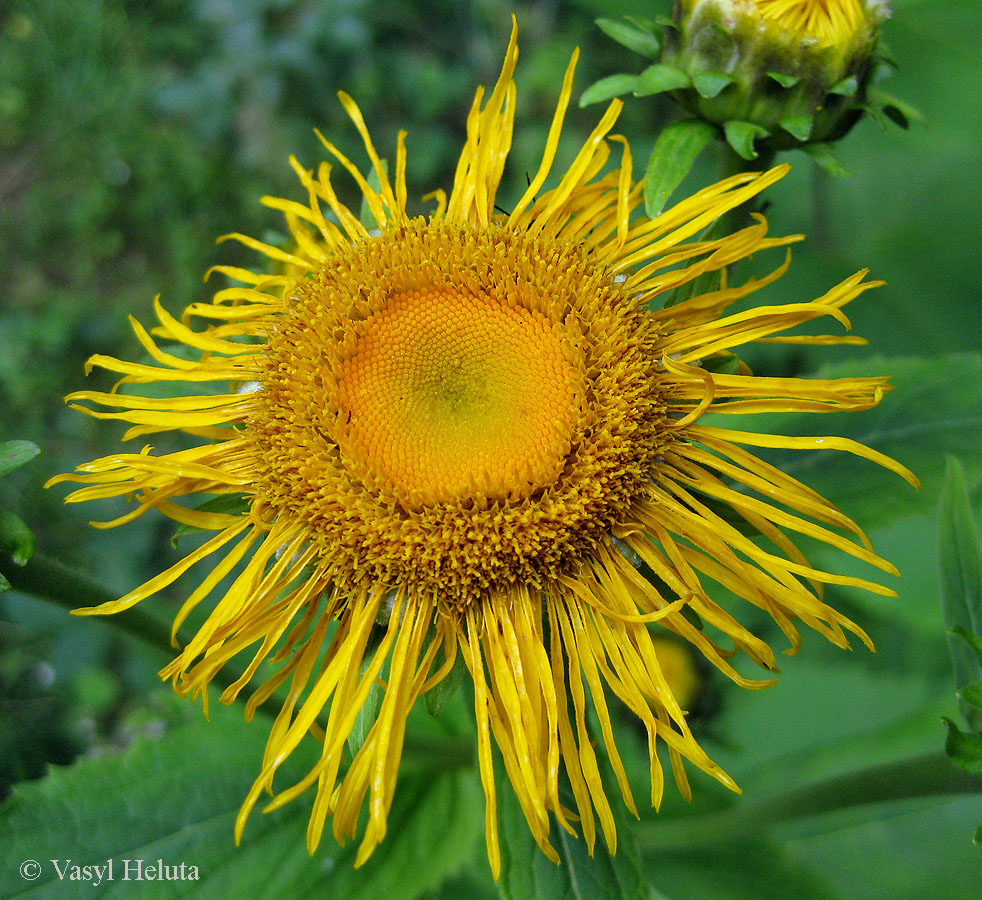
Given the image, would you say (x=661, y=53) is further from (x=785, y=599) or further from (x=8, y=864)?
(x=8, y=864)

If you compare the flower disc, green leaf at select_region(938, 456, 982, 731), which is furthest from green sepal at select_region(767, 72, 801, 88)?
green leaf at select_region(938, 456, 982, 731)

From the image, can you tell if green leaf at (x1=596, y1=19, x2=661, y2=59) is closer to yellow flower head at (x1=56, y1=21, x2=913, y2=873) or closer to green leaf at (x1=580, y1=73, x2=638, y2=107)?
green leaf at (x1=580, y1=73, x2=638, y2=107)

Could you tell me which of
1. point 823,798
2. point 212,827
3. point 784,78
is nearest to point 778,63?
point 784,78

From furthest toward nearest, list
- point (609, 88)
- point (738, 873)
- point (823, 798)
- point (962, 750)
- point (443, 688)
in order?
point (738, 873) < point (823, 798) < point (609, 88) < point (443, 688) < point (962, 750)

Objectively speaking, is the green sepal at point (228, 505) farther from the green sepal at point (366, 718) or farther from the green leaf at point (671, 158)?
the green leaf at point (671, 158)

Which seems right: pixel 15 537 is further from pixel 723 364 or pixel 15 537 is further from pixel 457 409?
pixel 723 364

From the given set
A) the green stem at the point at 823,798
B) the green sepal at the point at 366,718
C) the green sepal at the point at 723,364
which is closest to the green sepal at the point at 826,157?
the green sepal at the point at 723,364

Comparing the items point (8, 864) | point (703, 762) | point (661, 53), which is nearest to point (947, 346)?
point (661, 53)
